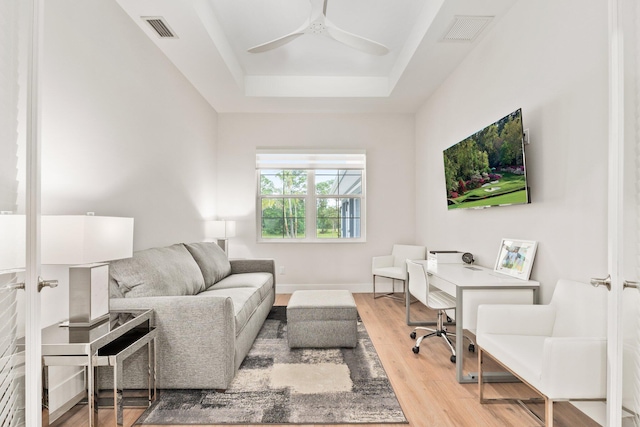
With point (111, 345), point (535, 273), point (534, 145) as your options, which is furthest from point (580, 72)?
point (111, 345)

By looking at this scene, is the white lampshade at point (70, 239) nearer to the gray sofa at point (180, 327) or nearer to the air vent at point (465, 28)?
the gray sofa at point (180, 327)

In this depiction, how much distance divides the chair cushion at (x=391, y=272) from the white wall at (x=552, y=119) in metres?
1.24

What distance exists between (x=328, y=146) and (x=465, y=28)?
2.66 meters

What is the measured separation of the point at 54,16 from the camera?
200 centimetres

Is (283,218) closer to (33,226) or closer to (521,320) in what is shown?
(521,320)

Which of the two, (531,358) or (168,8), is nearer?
(531,358)

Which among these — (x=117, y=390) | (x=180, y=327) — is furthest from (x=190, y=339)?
(x=117, y=390)

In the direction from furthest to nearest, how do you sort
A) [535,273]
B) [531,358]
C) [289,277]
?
[289,277] → [535,273] → [531,358]

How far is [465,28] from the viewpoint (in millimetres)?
2934

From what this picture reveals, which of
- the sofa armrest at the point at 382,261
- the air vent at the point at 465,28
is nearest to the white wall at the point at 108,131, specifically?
the sofa armrest at the point at 382,261

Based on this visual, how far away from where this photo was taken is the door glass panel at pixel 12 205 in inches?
45.7

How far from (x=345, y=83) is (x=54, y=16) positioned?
3.30m

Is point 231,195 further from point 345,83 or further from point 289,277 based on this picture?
point 345,83

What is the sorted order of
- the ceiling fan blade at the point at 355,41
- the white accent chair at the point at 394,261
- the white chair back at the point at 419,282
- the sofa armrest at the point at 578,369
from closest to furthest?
the sofa armrest at the point at 578,369
the ceiling fan blade at the point at 355,41
the white chair back at the point at 419,282
the white accent chair at the point at 394,261
